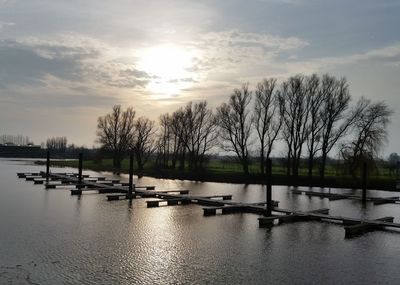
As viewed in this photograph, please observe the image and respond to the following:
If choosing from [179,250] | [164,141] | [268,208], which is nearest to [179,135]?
[164,141]

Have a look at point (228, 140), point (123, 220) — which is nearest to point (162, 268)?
point (123, 220)

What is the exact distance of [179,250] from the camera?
9.78 meters

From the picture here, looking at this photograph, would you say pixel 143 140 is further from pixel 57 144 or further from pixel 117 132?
pixel 57 144

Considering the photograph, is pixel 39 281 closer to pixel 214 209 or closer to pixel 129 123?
pixel 214 209

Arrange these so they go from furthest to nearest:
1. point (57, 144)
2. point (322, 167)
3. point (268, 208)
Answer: point (57, 144) → point (322, 167) → point (268, 208)

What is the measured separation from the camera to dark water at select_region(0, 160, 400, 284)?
7762mm

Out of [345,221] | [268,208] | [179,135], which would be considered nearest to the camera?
[345,221]

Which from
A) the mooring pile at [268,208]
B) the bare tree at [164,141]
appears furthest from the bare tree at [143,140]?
the mooring pile at [268,208]

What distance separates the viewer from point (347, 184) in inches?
1289

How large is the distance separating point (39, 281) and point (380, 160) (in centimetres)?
3171

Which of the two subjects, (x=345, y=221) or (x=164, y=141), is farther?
(x=164, y=141)

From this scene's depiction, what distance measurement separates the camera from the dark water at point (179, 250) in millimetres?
7762

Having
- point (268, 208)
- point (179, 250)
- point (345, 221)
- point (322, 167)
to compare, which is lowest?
point (179, 250)

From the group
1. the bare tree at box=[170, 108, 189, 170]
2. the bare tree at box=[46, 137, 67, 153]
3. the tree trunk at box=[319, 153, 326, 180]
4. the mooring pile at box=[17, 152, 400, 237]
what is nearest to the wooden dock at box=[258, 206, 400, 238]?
the mooring pile at box=[17, 152, 400, 237]
